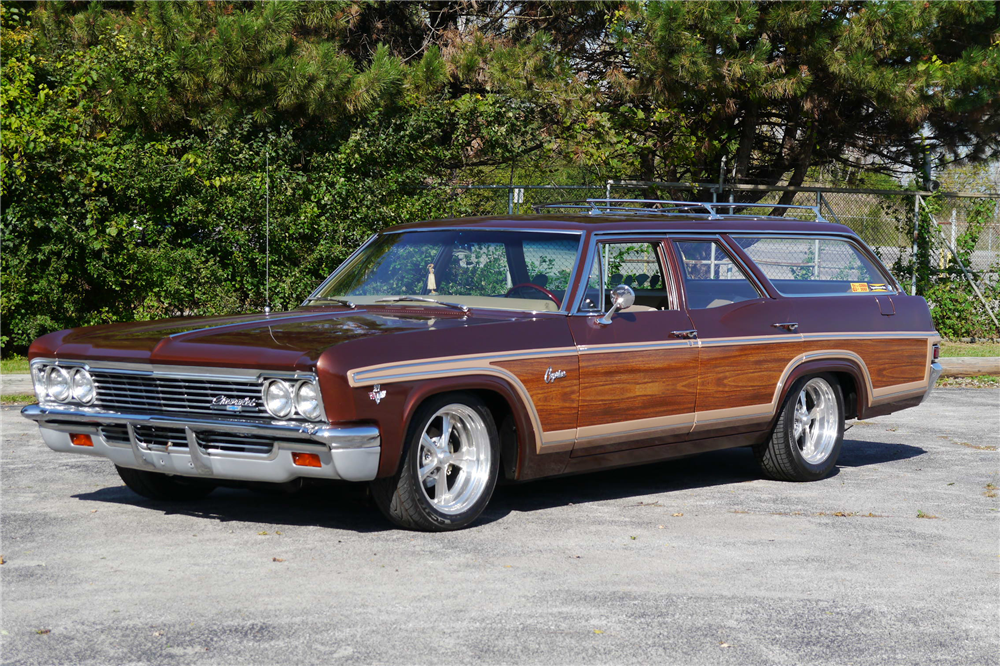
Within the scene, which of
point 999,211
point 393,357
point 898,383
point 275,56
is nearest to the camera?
point 393,357

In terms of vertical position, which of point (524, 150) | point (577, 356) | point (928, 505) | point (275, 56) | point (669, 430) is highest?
point (275, 56)

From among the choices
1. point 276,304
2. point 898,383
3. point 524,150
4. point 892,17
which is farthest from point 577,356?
point 892,17

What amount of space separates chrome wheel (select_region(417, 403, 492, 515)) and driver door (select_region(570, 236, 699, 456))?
25.4 inches

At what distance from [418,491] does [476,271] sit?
1.65 m

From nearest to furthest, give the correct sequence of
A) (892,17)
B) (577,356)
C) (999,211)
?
(577,356) → (892,17) → (999,211)

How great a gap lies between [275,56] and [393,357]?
945 centimetres

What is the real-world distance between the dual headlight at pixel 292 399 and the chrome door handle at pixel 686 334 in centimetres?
250

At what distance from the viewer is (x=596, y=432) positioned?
7.05 meters

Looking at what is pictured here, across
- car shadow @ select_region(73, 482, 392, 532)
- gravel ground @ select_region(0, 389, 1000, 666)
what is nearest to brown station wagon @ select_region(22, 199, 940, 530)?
car shadow @ select_region(73, 482, 392, 532)

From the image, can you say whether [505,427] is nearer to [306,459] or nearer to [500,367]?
[500,367]

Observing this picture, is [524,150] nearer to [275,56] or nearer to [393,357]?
[275,56]

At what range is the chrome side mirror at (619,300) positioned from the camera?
22.9 ft

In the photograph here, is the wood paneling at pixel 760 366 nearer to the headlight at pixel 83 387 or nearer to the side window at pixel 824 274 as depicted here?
the side window at pixel 824 274

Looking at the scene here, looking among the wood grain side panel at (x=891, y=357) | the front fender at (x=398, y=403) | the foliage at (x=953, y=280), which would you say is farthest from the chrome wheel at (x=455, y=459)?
the foliage at (x=953, y=280)
